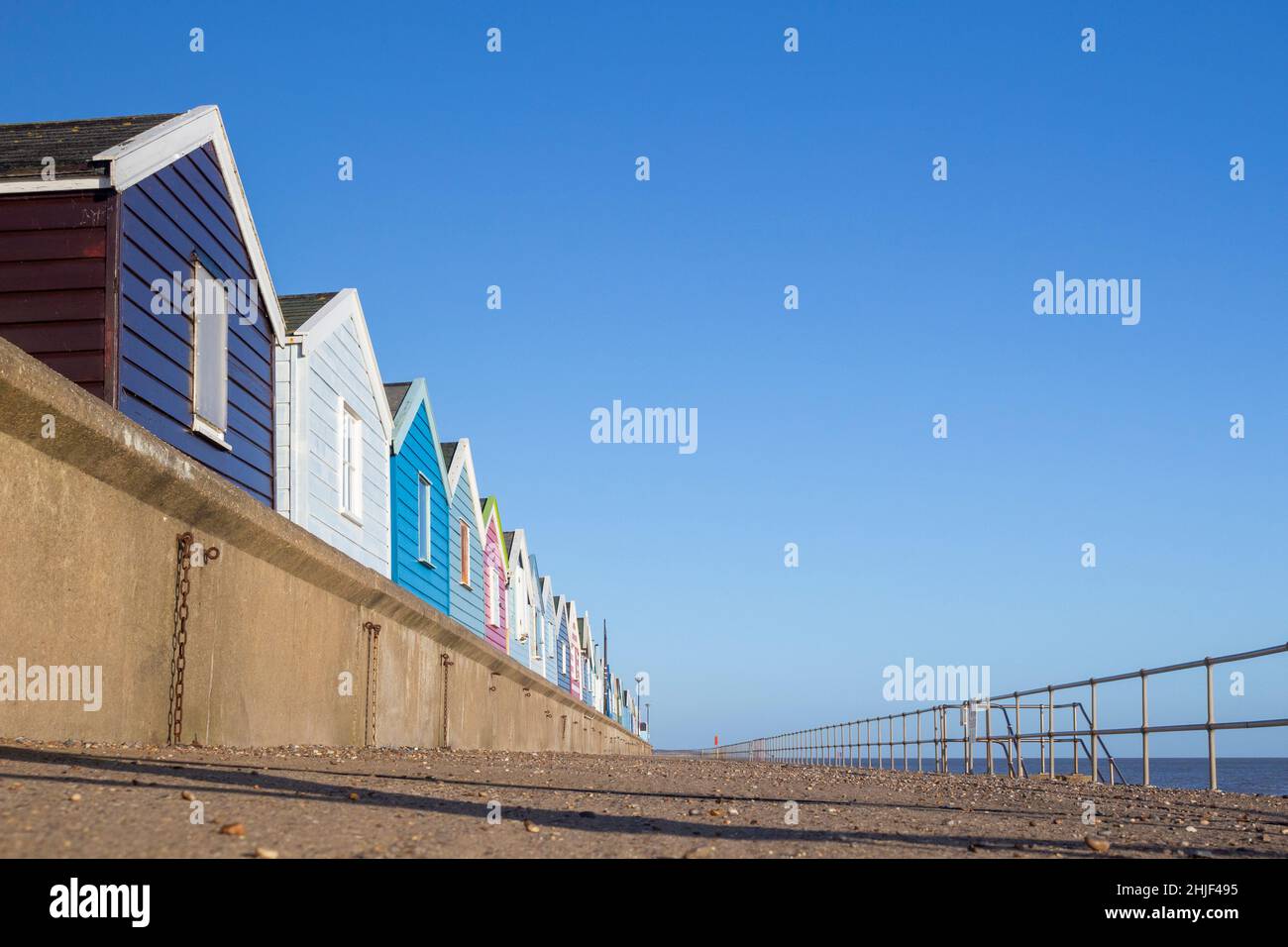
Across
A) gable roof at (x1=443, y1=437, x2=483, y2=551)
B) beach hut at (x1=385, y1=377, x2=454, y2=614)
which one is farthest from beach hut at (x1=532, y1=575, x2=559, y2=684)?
beach hut at (x1=385, y1=377, x2=454, y2=614)

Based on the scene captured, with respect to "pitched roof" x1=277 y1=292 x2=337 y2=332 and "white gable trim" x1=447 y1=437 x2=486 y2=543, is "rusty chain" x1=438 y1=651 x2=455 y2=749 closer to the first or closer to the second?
"pitched roof" x1=277 y1=292 x2=337 y2=332

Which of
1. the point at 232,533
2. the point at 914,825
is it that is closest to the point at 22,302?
the point at 232,533

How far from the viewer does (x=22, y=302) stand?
342 inches

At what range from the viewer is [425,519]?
17750 mm

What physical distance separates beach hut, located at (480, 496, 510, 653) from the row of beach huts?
6.16m

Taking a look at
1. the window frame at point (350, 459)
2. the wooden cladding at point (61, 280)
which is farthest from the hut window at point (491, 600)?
the wooden cladding at point (61, 280)

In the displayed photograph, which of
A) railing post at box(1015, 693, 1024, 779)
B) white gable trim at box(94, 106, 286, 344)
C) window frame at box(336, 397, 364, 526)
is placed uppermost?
white gable trim at box(94, 106, 286, 344)

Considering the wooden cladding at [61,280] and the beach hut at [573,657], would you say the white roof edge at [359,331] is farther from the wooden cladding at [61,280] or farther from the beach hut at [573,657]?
the beach hut at [573,657]

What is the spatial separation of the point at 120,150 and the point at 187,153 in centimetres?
112

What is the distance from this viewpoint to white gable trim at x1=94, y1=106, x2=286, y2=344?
894 centimetres

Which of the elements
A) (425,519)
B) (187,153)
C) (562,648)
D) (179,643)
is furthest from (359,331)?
(562,648)

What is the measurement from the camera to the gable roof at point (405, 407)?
16.2 meters
